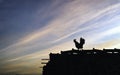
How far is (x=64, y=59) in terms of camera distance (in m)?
24.4

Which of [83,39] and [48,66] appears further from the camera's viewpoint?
[48,66]

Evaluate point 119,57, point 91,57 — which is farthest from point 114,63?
point 91,57

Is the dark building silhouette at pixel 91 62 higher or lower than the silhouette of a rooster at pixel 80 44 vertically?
lower

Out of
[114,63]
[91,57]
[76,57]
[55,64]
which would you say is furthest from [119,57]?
[55,64]

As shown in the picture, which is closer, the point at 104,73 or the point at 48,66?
the point at 104,73

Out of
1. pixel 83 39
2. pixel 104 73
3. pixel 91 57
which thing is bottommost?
pixel 104 73

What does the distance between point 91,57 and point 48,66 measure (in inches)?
210

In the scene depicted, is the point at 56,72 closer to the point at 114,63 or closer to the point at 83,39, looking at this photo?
the point at 83,39

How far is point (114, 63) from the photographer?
24109 millimetres

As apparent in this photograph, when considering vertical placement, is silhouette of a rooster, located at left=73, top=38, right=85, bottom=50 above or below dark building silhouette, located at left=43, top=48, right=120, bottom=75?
above

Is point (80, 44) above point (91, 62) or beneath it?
above

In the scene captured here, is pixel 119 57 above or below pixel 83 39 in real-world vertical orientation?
below

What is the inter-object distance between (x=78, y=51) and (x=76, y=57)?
667 millimetres

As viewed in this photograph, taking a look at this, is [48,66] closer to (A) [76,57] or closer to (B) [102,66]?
(A) [76,57]
